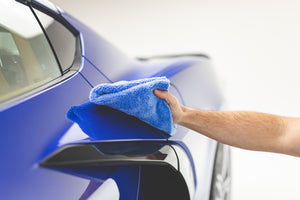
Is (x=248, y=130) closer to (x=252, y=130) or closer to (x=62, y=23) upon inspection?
(x=252, y=130)

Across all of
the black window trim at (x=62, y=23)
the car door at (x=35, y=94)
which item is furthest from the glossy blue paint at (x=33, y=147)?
the black window trim at (x=62, y=23)

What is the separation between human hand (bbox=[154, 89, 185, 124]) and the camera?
629mm

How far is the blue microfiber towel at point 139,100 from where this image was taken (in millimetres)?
612

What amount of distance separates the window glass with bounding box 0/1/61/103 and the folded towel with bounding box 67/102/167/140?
0.12 meters

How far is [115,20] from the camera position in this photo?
4.54 m

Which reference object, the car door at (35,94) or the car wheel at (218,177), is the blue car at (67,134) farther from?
the car wheel at (218,177)

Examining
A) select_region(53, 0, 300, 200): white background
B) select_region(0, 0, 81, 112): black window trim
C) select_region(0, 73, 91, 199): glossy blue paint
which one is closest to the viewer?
select_region(0, 73, 91, 199): glossy blue paint

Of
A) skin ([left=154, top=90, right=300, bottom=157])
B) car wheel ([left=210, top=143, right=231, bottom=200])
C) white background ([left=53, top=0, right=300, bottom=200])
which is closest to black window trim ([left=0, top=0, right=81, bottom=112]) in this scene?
skin ([left=154, top=90, right=300, bottom=157])

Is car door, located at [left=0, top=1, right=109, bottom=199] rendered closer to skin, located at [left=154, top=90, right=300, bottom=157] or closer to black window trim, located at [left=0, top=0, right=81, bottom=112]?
black window trim, located at [left=0, top=0, right=81, bottom=112]

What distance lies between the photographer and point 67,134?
578mm

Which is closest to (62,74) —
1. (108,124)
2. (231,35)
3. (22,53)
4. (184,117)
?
(22,53)

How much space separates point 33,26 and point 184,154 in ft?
1.55

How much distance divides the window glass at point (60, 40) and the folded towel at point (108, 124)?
180 mm

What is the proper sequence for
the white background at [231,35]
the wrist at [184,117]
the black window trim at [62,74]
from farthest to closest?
the white background at [231,35] < the wrist at [184,117] < the black window trim at [62,74]
